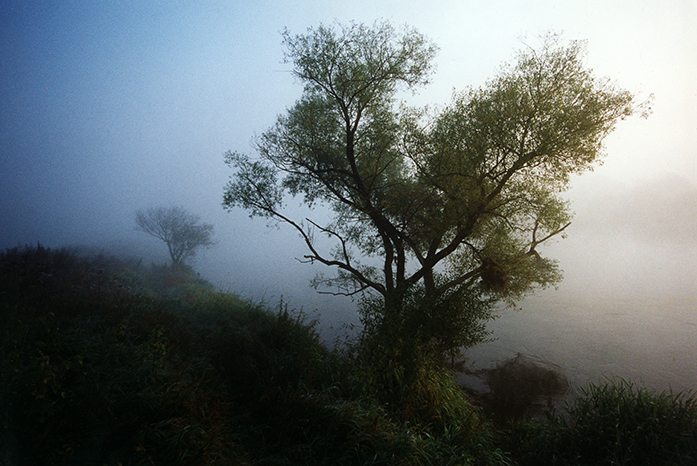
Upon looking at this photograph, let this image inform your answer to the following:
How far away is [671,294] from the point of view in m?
11.7

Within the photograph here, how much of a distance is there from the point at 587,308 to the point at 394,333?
1109cm

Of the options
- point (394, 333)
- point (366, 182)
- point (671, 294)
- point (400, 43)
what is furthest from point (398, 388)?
point (671, 294)

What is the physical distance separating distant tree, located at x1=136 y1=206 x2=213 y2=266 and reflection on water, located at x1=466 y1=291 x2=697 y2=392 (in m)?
22.2

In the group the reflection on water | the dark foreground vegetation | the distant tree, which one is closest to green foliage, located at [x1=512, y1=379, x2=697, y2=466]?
the dark foreground vegetation

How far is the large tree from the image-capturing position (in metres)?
7.76

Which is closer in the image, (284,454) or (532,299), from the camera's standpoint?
(284,454)

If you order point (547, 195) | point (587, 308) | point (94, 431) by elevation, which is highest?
point (547, 195)

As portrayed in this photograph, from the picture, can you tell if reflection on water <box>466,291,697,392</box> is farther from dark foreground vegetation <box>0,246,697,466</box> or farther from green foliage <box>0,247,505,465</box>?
green foliage <box>0,247,505,465</box>

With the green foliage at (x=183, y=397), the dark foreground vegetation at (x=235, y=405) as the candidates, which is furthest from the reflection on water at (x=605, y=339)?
the green foliage at (x=183, y=397)

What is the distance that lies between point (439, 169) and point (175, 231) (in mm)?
A: 23018

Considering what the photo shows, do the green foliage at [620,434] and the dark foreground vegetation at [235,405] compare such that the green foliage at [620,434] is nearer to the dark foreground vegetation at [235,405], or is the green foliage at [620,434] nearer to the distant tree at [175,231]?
the dark foreground vegetation at [235,405]

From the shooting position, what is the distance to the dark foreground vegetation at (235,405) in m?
3.08

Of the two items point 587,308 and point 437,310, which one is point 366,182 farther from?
point 587,308

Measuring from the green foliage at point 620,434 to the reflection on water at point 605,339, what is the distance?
2.42m
